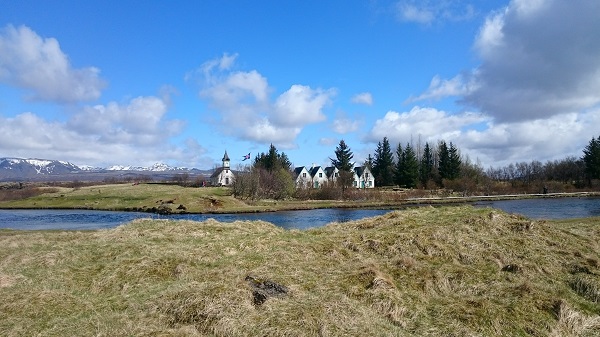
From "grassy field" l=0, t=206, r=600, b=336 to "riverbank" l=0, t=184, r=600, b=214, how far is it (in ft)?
172

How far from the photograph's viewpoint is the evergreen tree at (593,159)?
9600 centimetres

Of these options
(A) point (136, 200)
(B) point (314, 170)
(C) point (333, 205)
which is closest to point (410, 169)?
(B) point (314, 170)

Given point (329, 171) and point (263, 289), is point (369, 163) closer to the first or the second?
point (329, 171)

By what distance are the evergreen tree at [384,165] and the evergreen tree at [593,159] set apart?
46.5m

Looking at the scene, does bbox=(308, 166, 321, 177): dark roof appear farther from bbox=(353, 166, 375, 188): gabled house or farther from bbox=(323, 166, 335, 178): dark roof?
bbox=(353, 166, 375, 188): gabled house

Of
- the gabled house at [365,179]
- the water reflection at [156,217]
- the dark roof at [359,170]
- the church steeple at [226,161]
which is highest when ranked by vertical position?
the church steeple at [226,161]

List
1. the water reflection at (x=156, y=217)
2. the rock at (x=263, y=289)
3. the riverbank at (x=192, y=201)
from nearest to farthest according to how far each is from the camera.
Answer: the rock at (x=263, y=289) → the water reflection at (x=156, y=217) → the riverbank at (x=192, y=201)

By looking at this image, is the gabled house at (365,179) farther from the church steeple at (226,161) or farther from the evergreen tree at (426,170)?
the church steeple at (226,161)

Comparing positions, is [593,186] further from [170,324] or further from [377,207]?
[170,324]

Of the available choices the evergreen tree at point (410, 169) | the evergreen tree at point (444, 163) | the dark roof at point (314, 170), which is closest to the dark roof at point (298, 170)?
the dark roof at point (314, 170)

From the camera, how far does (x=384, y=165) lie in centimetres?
11681

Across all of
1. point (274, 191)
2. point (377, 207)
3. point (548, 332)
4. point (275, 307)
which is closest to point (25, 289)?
point (275, 307)

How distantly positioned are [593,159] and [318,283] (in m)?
112

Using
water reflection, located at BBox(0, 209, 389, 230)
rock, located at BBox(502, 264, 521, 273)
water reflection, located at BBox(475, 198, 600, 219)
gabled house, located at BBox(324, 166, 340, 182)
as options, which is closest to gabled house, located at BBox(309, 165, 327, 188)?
gabled house, located at BBox(324, 166, 340, 182)
